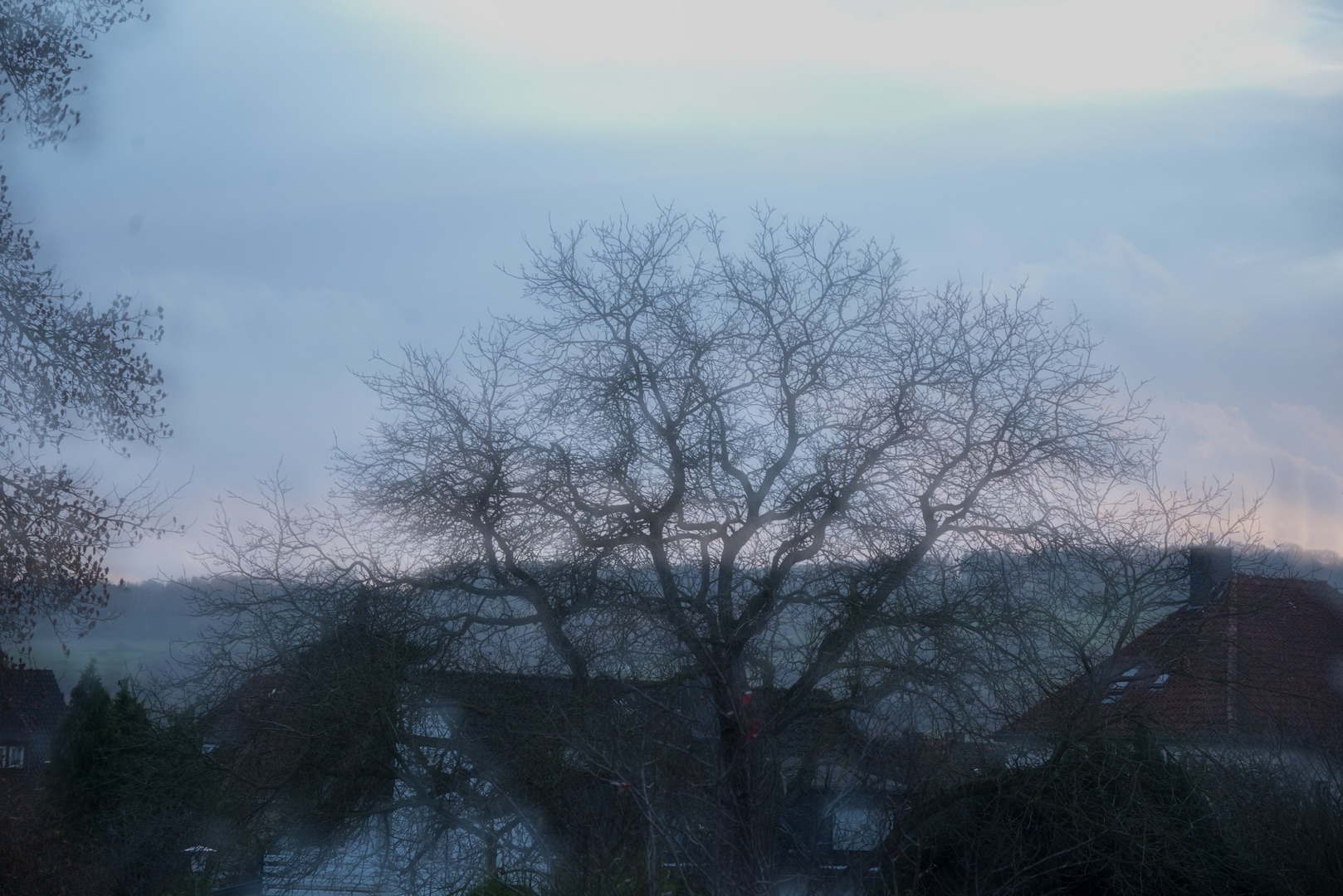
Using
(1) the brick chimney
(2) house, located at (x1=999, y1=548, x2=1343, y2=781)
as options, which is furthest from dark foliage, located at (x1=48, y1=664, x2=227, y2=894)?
(1) the brick chimney

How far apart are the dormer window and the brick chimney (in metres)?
0.88

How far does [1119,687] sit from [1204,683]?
1176mm

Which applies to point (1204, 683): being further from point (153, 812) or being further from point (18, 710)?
point (18, 710)

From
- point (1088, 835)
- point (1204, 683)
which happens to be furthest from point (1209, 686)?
point (1088, 835)

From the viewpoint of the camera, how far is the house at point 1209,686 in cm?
812

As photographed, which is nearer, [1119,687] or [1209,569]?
[1119,687]

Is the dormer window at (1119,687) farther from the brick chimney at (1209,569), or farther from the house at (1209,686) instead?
the brick chimney at (1209,569)

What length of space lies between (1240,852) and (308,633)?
328 inches

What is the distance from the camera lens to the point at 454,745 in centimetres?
915

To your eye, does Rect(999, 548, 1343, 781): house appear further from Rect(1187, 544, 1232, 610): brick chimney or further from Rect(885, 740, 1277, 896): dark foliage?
Rect(885, 740, 1277, 896): dark foliage

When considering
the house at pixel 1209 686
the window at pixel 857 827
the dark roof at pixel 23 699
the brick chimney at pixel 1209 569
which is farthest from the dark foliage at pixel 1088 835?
the dark roof at pixel 23 699

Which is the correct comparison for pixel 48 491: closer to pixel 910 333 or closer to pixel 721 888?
pixel 721 888

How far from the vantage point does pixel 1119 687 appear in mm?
8688

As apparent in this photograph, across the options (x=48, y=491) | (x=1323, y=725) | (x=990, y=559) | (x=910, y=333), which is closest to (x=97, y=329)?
(x=48, y=491)
